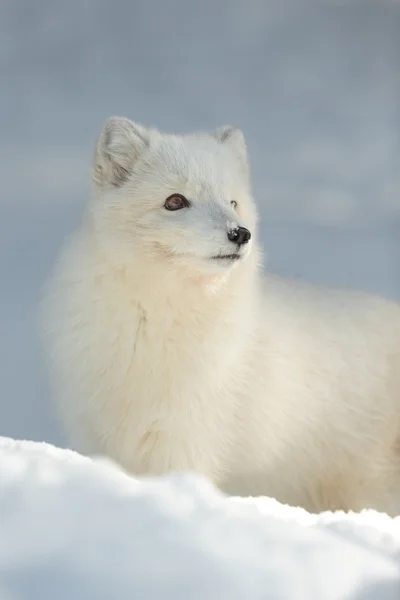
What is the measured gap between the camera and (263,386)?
412 cm

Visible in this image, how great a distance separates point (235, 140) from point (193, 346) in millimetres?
1143

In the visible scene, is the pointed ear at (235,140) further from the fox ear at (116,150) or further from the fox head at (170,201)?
the fox ear at (116,150)

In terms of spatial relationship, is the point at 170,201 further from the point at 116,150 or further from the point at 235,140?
the point at 235,140

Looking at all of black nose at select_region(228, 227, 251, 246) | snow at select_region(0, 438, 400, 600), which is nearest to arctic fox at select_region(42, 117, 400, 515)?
black nose at select_region(228, 227, 251, 246)

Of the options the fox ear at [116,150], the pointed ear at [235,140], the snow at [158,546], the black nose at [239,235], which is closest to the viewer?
the snow at [158,546]

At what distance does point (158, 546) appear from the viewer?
1818 millimetres

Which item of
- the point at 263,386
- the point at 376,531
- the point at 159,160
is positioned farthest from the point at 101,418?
the point at 376,531

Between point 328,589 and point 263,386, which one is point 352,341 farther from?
point 328,589

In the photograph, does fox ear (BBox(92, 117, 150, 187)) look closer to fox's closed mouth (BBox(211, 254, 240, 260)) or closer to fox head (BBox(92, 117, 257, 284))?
fox head (BBox(92, 117, 257, 284))

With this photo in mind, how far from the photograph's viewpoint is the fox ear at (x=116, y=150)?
403 cm

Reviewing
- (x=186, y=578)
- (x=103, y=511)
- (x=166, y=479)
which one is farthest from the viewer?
(x=166, y=479)

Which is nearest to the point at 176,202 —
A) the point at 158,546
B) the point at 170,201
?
the point at 170,201

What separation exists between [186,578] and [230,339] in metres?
2.33

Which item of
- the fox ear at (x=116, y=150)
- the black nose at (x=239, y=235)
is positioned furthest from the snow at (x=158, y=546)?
the fox ear at (x=116, y=150)
